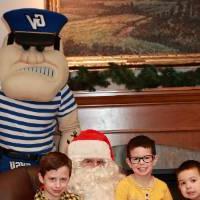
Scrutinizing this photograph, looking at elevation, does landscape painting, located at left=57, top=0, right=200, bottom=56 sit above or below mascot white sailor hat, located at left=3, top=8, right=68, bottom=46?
above

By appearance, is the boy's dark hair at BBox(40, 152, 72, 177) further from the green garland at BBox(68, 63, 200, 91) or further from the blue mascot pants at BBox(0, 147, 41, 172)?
the green garland at BBox(68, 63, 200, 91)

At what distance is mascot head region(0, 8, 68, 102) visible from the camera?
8.30 ft

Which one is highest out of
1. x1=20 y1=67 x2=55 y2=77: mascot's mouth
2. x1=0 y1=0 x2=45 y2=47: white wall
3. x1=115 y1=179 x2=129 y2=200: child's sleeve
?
x1=0 y1=0 x2=45 y2=47: white wall

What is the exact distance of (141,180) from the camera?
239cm

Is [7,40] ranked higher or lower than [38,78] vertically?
higher

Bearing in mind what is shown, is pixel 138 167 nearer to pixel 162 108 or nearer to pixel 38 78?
pixel 38 78

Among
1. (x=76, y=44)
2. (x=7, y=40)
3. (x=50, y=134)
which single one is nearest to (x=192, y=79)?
(x=76, y=44)

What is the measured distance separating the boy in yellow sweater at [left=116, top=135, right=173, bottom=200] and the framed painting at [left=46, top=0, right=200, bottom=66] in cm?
101

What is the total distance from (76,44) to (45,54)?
0.61m

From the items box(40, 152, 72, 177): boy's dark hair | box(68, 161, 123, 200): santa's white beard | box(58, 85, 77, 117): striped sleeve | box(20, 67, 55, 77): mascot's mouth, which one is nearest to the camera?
box(40, 152, 72, 177): boy's dark hair

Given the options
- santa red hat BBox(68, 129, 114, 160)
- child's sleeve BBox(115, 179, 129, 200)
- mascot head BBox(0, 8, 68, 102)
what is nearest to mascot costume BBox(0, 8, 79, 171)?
mascot head BBox(0, 8, 68, 102)

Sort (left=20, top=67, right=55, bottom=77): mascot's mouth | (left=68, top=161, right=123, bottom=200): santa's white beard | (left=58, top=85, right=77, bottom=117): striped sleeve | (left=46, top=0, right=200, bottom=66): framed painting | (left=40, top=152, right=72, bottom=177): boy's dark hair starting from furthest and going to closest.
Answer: (left=46, top=0, right=200, bottom=66): framed painting, (left=58, top=85, right=77, bottom=117): striped sleeve, (left=20, top=67, right=55, bottom=77): mascot's mouth, (left=68, top=161, right=123, bottom=200): santa's white beard, (left=40, top=152, right=72, bottom=177): boy's dark hair

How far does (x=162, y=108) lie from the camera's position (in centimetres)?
316

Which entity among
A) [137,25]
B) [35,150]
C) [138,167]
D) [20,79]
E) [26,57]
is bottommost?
[138,167]
